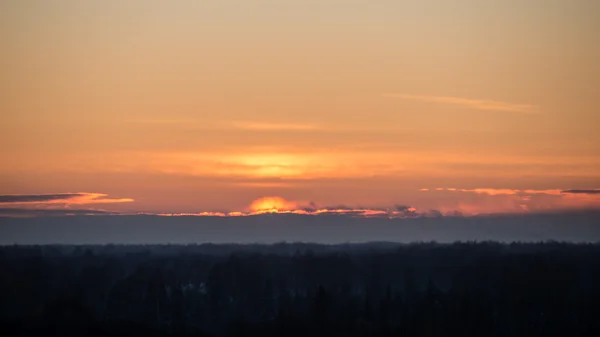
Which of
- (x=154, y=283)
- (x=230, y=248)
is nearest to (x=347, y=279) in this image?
(x=154, y=283)

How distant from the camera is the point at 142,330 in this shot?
270 feet

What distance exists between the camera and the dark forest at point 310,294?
90375mm

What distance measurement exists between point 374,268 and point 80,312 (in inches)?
2186

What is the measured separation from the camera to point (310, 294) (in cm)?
11162

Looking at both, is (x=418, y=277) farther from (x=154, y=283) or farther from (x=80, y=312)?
(x=80, y=312)

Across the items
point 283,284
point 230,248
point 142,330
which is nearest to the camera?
point 142,330

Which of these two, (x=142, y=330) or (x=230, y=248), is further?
(x=230, y=248)

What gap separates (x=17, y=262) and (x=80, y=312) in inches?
2118

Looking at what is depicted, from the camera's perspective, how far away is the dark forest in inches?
3558

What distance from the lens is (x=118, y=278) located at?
12544cm

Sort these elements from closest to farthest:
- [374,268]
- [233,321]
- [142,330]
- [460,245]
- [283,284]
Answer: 1. [142,330]
2. [233,321]
3. [283,284]
4. [374,268]
5. [460,245]

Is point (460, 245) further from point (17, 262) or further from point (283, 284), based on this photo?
point (17, 262)

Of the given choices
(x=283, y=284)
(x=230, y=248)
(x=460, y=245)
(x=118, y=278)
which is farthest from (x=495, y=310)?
(x=230, y=248)

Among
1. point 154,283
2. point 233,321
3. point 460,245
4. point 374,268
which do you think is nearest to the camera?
point 233,321
